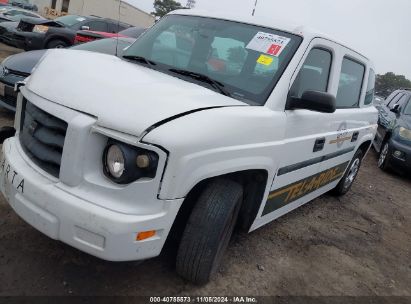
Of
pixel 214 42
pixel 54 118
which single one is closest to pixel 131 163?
pixel 54 118

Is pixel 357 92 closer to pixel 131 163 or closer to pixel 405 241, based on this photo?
pixel 405 241

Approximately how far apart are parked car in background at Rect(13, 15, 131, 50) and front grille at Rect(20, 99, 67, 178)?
789cm

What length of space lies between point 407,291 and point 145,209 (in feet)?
8.34

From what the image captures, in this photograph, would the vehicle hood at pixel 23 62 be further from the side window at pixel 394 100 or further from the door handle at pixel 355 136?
the side window at pixel 394 100

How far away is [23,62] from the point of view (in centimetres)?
543

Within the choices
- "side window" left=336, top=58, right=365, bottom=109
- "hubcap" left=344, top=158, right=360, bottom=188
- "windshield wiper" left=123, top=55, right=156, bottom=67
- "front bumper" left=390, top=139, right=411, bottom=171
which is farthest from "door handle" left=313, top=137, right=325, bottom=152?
"front bumper" left=390, top=139, right=411, bottom=171

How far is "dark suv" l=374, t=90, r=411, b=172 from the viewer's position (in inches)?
291

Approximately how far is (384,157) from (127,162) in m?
6.99

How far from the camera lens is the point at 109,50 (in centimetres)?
560

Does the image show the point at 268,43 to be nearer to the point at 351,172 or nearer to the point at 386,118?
the point at 351,172

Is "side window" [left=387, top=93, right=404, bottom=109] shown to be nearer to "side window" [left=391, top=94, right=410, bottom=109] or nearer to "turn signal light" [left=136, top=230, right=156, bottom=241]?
"side window" [left=391, top=94, right=410, bottom=109]

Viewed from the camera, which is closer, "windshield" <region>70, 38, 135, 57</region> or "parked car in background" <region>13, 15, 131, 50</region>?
"windshield" <region>70, 38, 135, 57</region>

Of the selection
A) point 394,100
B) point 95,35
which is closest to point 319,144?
point 394,100

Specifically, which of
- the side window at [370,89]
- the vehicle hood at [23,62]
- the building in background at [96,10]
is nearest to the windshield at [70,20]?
the vehicle hood at [23,62]
